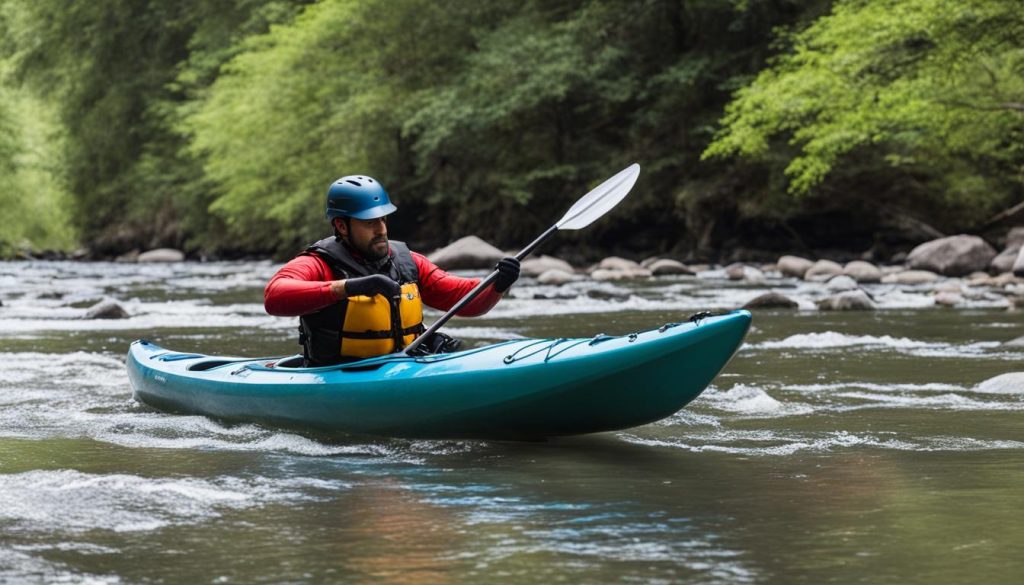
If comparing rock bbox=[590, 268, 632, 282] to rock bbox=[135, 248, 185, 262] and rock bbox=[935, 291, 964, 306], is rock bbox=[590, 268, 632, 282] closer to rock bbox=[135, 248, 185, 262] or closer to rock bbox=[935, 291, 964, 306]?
rock bbox=[935, 291, 964, 306]

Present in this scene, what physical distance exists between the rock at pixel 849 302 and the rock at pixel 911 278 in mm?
3684

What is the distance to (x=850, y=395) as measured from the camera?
587 cm

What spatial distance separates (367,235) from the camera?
4.83 meters

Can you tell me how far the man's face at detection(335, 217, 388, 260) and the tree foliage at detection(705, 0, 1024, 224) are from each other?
404 inches

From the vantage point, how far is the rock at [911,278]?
1406 cm

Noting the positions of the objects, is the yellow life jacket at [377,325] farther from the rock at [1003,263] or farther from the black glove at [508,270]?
the rock at [1003,263]

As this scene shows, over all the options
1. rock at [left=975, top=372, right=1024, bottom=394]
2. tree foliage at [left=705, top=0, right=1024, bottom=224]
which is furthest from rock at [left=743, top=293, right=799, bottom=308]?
rock at [left=975, top=372, right=1024, bottom=394]

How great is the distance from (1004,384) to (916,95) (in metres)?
10.0

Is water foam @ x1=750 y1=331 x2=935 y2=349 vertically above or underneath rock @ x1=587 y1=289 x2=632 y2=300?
underneath

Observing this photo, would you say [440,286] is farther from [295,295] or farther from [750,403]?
[750,403]

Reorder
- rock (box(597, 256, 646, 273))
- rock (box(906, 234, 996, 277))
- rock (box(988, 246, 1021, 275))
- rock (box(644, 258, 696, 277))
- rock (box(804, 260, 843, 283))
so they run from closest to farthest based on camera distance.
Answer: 1. rock (box(988, 246, 1021, 275))
2. rock (box(804, 260, 843, 283))
3. rock (box(906, 234, 996, 277))
4. rock (box(644, 258, 696, 277))
5. rock (box(597, 256, 646, 273))

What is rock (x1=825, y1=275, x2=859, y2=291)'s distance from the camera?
13.3 meters

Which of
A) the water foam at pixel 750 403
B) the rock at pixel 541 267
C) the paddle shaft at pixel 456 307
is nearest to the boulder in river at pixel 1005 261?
the rock at pixel 541 267

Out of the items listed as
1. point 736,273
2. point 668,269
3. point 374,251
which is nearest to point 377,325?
point 374,251
